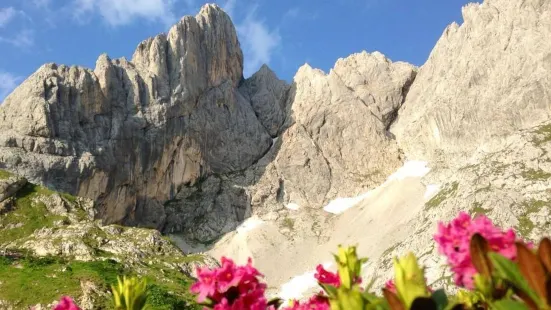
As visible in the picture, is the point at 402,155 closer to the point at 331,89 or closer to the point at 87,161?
the point at 331,89

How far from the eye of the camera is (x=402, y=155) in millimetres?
130250

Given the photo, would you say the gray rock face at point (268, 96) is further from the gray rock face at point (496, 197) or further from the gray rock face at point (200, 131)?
the gray rock face at point (496, 197)

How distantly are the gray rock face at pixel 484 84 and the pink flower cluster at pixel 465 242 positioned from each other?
111069mm

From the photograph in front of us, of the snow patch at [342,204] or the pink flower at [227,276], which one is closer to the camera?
the pink flower at [227,276]

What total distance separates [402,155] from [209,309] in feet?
430

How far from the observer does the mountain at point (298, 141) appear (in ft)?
313

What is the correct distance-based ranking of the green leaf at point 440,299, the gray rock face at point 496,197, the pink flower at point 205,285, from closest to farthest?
the green leaf at point 440,299 → the pink flower at point 205,285 → the gray rock face at point 496,197

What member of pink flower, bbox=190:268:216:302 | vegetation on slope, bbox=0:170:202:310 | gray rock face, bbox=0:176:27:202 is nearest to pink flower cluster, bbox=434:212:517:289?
pink flower, bbox=190:268:216:302

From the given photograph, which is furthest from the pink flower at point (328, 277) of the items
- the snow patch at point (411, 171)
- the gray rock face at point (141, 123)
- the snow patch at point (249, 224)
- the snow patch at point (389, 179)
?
the snow patch at point (411, 171)

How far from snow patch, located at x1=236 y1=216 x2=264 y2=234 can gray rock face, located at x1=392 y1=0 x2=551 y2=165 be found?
45230mm

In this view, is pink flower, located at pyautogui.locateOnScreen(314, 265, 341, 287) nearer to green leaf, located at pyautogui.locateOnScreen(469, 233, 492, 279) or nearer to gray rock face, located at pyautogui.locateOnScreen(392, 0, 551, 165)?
green leaf, located at pyautogui.locateOnScreen(469, 233, 492, 279)

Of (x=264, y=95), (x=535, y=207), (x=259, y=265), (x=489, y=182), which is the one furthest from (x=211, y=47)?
(x=535, y=207)

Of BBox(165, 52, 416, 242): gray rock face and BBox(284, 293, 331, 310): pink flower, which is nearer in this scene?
BBox(284, 293, 331, 310): pink flower

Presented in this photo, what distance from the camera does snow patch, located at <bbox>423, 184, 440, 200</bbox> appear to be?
10611cm
